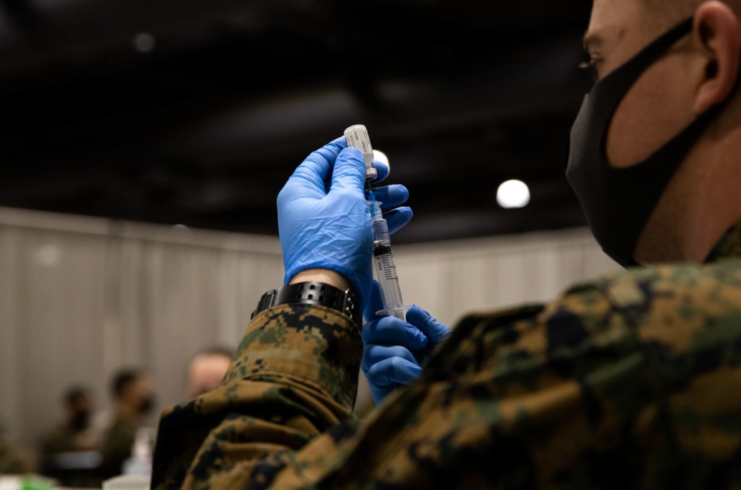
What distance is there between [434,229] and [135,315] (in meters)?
2.93

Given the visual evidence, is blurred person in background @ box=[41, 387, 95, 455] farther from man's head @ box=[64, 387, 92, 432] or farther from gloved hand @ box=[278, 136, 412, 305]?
gloved hand @ box=[278, 136, 412, 305]

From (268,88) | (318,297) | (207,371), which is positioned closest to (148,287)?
(268,88)

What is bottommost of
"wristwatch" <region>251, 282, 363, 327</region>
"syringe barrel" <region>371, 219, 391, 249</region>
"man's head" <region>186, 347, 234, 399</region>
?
"man's head" <region>186, 347, 234, 399</region>

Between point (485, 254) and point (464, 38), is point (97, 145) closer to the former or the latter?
point (464, 38)

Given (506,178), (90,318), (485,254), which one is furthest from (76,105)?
(485,254)

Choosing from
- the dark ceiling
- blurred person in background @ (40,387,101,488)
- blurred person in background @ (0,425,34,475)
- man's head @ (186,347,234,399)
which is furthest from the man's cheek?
blurred person in background @ (40,387,101,488)

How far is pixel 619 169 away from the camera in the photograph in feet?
2.13

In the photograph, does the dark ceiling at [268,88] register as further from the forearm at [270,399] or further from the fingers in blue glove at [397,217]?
the forearm at [270,399]

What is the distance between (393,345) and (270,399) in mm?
388

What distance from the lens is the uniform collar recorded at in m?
0.52

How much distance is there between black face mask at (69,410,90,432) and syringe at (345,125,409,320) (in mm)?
4781

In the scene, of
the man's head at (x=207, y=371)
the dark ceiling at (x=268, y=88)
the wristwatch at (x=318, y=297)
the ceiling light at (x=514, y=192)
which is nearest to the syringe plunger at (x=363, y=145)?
the wristwatch at (x=318, y=297)

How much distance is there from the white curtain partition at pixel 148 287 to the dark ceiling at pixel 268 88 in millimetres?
769

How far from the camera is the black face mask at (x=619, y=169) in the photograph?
1.94ft
